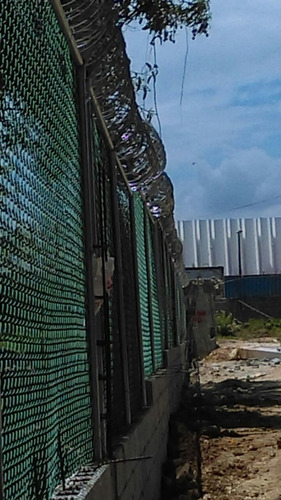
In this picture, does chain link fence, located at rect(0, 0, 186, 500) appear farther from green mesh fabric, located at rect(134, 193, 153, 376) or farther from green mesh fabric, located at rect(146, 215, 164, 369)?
green mesh fabric, located at rect(146, 215, 164, 369)

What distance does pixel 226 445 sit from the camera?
37.1ft

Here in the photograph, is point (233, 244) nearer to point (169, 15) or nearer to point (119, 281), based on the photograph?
point (169, 15)

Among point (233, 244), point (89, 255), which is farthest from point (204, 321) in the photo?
point (89, 255)

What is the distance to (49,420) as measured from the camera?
3.58 meters

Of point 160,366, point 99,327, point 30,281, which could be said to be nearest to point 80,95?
point 99,327

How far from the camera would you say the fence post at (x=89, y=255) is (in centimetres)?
471

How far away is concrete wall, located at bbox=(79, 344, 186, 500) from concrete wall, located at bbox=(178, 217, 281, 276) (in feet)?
161

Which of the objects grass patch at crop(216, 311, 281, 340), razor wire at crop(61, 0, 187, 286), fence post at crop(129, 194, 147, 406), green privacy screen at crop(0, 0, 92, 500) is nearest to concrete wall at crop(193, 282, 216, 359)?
grass patch at crop(216, 311, 281, 340)

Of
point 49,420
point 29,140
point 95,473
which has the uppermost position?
point 29,140

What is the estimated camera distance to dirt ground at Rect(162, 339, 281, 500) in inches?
320

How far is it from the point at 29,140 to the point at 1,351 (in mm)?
866

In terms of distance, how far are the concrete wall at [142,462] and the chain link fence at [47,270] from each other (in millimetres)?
131

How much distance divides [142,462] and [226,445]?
5.13 m

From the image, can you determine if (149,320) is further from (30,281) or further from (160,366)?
(30,281)
